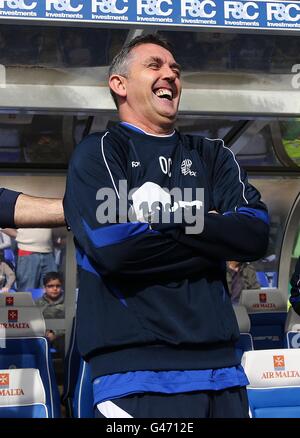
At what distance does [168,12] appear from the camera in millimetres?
3318

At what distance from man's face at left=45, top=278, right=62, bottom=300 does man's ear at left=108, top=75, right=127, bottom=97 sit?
4.17 m

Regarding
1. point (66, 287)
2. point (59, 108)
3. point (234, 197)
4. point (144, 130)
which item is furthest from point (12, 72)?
point (66, 287)

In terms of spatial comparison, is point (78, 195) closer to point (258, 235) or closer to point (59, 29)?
point (258, 235)

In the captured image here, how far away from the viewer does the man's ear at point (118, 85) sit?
7.43ft

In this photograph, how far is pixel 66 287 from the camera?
6148 millimetres

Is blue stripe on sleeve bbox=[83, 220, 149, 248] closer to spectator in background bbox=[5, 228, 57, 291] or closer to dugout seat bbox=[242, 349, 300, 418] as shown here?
dugout seat bbox=[242, 349, 300, 418]

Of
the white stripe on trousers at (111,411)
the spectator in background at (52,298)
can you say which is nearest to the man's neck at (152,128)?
the white stripe on trousers at (111,411)

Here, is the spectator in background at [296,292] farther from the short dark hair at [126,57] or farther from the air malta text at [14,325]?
the short dark hair at [126,57]

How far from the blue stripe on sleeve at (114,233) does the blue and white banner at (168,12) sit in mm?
1726

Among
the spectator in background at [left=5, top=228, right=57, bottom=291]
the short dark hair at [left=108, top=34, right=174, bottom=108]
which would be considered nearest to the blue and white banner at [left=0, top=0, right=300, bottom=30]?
the short dark hair at [left=108, top=34, right=174, bottom=108]

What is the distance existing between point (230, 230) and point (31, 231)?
4.66 metres

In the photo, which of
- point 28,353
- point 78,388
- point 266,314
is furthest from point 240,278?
point 78,388

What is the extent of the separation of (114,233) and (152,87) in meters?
0.61

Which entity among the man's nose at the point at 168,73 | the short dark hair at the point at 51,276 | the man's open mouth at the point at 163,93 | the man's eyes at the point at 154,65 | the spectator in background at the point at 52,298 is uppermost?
the man's eyes at the point at 154,65
